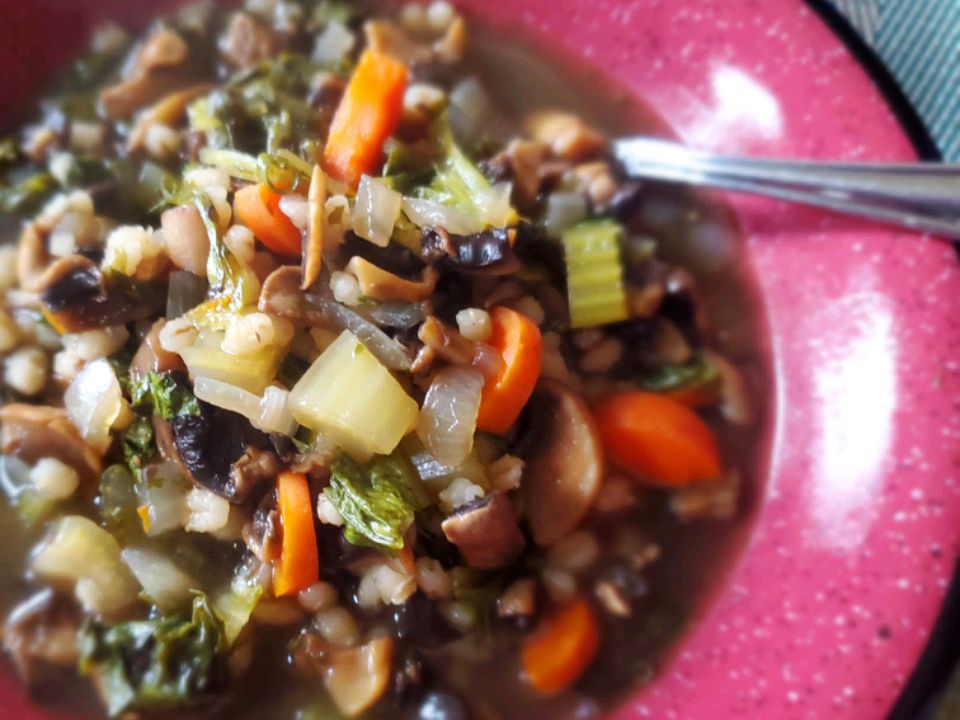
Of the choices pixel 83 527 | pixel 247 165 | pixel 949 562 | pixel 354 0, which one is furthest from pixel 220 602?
pixel 354 0

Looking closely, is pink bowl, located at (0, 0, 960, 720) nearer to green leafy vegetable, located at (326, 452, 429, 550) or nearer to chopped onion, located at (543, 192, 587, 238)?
chopped onion, located at (543, 192, 587, 238)

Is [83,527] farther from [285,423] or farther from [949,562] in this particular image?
[949,562]

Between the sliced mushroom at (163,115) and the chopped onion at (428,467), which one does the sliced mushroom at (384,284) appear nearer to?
the chopped onion at (428,467)

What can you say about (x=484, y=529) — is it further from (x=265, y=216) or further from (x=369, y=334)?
(x=265, y=216)

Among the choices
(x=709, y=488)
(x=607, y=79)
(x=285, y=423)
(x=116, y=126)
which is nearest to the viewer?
(x=285, y=423)

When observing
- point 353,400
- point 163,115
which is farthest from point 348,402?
point 163,115

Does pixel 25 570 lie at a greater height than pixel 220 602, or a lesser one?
lesser
